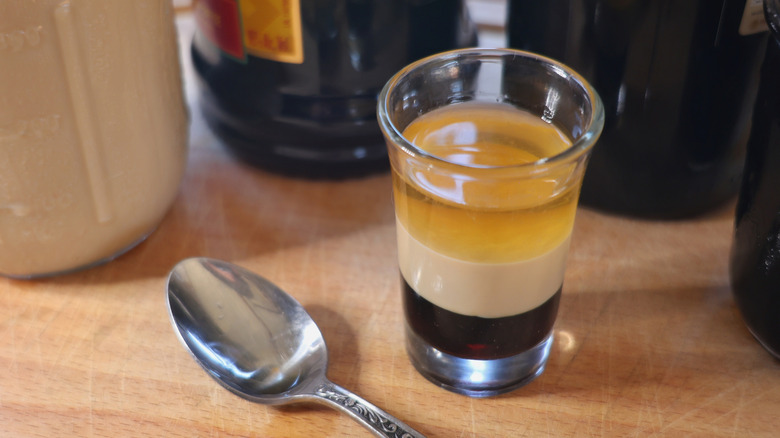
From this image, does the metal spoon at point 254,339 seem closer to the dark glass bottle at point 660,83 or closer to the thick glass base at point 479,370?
the thick glass base at point 479,370

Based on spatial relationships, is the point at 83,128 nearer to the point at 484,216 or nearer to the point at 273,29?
the point at 273,29

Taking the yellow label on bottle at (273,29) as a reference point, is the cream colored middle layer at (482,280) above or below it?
below

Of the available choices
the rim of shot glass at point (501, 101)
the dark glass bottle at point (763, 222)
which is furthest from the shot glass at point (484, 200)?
the dark glass bottle at point (763, 222)

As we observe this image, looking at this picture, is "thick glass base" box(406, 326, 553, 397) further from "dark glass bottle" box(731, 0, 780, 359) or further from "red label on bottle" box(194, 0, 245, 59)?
"red label on bottle" box(194, 0, 245, 59)

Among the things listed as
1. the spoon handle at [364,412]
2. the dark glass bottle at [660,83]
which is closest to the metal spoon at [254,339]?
the spoon handle at [364,412]

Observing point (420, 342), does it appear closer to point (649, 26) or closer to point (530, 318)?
point (530, 318)

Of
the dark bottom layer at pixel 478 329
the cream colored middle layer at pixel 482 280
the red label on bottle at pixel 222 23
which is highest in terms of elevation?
the red label on bottle at pixel 222 23

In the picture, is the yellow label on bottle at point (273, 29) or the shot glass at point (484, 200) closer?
the shot glass at point (484, 200)

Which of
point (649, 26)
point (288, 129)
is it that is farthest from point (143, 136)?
point (649, 26)
